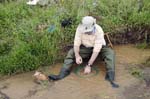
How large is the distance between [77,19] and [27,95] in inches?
75.1

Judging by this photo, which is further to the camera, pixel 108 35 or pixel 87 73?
pixel 108 35

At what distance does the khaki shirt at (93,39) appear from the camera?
240 inches

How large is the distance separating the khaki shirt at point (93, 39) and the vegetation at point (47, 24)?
0.63 meters

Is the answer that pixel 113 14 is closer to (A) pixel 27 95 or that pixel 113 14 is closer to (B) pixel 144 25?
(B) pixel 144 25

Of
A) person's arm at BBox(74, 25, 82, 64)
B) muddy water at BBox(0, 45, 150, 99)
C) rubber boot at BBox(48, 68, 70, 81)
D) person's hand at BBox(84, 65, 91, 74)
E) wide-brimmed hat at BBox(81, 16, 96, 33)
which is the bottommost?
muddy water at BBox(0, 45, 150, 99)

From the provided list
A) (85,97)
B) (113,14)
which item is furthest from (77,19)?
(85,97)

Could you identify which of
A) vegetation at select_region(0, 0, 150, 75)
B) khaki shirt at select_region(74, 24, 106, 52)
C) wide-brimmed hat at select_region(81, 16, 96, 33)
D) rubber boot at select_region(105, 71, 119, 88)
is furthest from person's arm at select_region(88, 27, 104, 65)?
vegetation at select_region(0, 0, 150, 75)

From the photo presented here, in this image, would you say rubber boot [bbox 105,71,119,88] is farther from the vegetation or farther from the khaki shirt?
the vegetation

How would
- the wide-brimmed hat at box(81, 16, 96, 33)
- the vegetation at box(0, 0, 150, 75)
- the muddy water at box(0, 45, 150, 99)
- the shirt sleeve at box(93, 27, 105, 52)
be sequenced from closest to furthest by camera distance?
the muddy water at box(0, 45, 150, 99)
the wide-brimmed hat at box(81, 16, 96, 33)
the shirt sleeve at box(93, 27, 105, 52)
the vegetation at box(0, 0, 150, 75)

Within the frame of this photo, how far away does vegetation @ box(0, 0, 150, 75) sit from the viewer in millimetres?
6473

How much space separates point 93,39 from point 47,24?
46.1 inches

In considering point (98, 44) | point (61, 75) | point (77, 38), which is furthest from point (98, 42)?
point (61, 75)

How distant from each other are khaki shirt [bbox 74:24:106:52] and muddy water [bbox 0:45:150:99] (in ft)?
1.58

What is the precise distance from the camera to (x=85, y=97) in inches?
224
